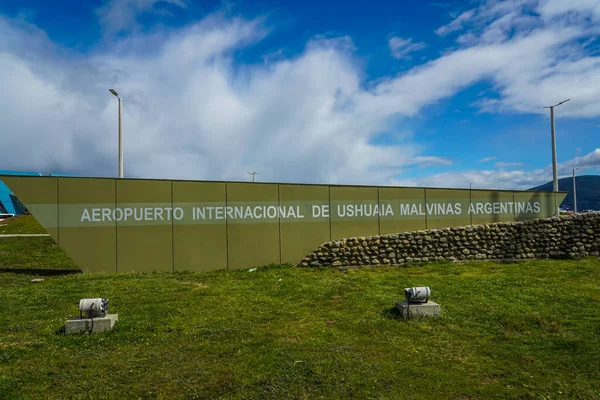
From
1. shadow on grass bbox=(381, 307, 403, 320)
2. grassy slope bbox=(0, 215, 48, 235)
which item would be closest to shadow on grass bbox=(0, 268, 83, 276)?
shadow on grass bbox=(381, 307, 403, 320)

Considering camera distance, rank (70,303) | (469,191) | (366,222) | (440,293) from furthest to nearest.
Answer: (469,191), (366,222), (440,293), (70,303)

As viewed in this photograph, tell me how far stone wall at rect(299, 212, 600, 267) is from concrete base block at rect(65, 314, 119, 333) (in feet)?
27.5

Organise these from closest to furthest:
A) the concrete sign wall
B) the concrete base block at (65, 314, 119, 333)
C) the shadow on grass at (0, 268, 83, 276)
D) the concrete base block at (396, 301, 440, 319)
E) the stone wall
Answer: the concrete base block at (65, 314, 119, 333) < the concrete base block at (396, 301, 440, 319) < the concrete sign wall < the shadow on grass at (0, 268, 83, 276) < the stone wall

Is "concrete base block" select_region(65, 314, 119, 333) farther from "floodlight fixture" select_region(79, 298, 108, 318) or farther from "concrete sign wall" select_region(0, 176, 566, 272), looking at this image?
"concrete sign wall" select_region(0, 176, 566, 272)

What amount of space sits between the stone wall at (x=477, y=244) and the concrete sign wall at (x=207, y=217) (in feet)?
1.78

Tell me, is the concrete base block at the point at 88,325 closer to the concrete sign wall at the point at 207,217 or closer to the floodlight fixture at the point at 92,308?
the floodlight fixture at the point at 92,308

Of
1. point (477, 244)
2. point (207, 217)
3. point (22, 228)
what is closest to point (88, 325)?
point (207, 217)

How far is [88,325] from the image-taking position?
662 cm

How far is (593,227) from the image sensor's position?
52.0 ft

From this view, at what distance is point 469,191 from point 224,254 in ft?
35.3

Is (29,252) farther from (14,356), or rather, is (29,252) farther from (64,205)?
(14,356)

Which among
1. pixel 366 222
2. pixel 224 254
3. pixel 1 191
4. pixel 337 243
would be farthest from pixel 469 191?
pixel 1 191

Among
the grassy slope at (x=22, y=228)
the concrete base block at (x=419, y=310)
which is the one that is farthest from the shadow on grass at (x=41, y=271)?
the grassy slope at (x=22, y=228)

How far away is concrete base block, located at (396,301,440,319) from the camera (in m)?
7.40
